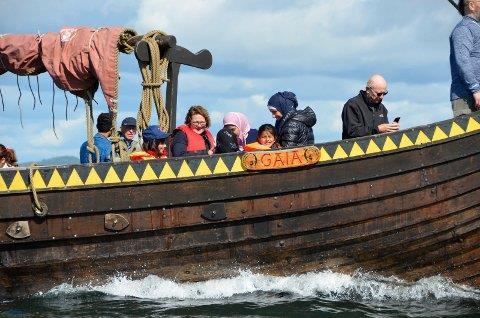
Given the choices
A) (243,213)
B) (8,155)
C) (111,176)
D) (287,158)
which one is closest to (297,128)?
(287,158)

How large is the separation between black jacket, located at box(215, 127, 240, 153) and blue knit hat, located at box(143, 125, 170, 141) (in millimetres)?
608

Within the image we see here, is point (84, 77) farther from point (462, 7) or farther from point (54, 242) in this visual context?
point (462, 7)

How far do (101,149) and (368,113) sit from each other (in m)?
3.21

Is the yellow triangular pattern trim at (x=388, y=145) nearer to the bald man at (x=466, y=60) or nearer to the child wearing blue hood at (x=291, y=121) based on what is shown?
the child wearing blue hood at (x=291, y=121)

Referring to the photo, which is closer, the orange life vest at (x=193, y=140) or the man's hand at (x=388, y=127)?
the man's hand at (x=388, y=127)

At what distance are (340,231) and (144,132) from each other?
2.51 meters

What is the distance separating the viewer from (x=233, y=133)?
35.1ft

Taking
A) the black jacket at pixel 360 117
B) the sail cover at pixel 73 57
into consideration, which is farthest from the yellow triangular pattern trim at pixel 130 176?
the black jacket at pixel 360 117

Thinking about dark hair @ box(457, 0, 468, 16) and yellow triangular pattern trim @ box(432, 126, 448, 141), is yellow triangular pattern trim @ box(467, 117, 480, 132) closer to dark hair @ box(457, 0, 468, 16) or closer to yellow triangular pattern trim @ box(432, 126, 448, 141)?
yellow triangular pattern trim @ box(432, 126, 448, 141)

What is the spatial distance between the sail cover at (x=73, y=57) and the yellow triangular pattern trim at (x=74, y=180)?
1.46m

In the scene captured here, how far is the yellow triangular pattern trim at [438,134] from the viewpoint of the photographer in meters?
10.2

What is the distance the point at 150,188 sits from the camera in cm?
1003

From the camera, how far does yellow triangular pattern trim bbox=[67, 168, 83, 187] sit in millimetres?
9977

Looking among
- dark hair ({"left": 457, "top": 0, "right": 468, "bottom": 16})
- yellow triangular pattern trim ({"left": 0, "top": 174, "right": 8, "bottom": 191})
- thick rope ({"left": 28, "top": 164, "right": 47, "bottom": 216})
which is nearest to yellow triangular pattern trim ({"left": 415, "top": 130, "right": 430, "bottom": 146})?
dark hair ({"left": 457, "top": 0, "right": 468, "bottom": 16})
